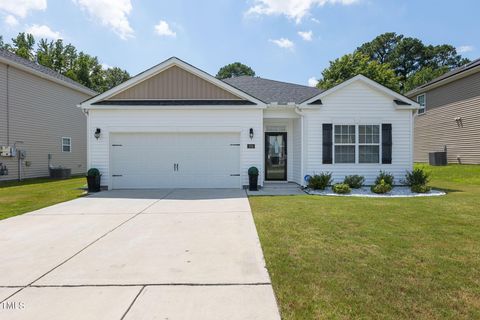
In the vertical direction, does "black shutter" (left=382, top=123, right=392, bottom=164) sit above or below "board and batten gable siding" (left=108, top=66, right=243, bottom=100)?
below

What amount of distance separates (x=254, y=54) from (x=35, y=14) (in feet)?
43.7

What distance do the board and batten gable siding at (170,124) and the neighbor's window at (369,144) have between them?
12.7 feet

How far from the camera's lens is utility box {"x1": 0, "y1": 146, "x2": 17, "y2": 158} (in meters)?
14.2

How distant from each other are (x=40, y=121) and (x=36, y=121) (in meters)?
0.29

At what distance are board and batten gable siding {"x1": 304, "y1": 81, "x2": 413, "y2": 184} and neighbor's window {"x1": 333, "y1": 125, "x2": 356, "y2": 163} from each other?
0.21 metres

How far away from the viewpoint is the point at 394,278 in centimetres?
346

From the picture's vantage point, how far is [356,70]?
110ft

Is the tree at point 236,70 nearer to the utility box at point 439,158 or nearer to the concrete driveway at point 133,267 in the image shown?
the utility box at point 439,158

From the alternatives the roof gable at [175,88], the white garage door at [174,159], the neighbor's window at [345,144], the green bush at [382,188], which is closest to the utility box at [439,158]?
the neighbor's window at [345,144]

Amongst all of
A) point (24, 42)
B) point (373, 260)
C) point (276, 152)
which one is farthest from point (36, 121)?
point (24, 42)

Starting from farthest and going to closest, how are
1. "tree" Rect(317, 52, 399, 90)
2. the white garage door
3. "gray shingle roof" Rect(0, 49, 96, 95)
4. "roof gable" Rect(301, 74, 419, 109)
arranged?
"tree" Rect(317, 52, 399, 90) < "gray shingle roof" Rect(0, 49, 96, 95) < the white garage door < "roof gable" Rect(301, 74, 419, 109)

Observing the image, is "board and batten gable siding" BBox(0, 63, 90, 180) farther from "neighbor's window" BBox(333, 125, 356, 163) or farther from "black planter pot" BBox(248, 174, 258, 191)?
"neighbor's window" BBox(333, 125, 356, 163)

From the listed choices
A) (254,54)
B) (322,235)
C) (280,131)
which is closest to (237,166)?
(280,131)

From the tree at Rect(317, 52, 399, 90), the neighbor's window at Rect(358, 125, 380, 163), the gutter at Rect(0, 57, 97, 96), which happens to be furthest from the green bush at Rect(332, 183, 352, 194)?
the tree at Rect(317, 52, 399, 90)
